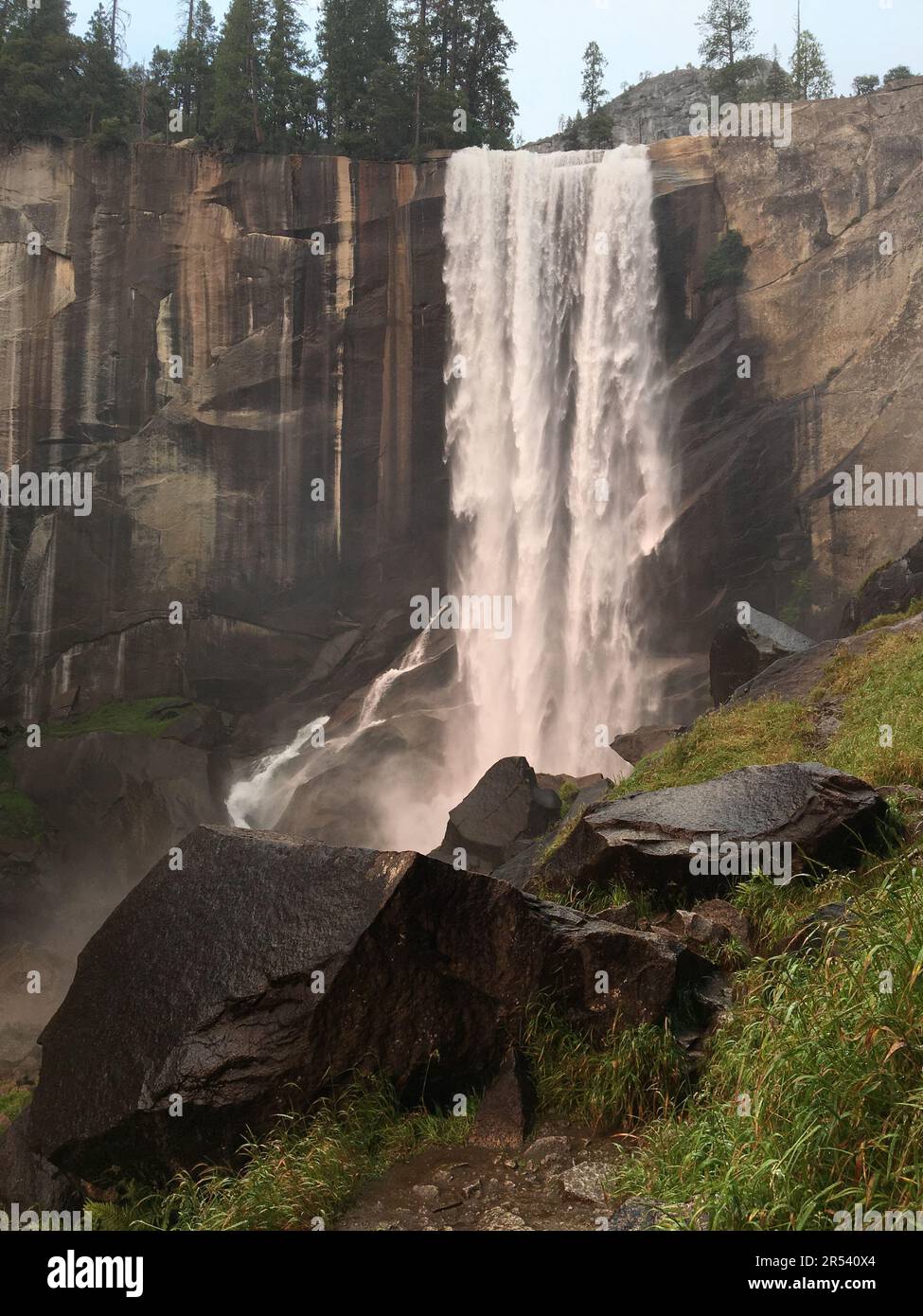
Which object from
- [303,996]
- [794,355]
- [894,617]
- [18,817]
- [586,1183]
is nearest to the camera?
[586,1183]

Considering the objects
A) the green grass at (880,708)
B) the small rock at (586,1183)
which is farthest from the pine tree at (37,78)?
the small rock at (586,1183)

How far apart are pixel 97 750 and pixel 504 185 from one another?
20.2 m

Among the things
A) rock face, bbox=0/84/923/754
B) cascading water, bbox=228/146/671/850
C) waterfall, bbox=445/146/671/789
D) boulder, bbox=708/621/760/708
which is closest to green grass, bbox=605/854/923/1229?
boulder, bbox=708/621/760/708

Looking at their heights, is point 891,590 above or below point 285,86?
below

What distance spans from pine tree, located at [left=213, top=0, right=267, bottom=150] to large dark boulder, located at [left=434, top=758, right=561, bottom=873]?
23223mm

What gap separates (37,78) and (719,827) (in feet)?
114

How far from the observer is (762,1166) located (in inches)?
155

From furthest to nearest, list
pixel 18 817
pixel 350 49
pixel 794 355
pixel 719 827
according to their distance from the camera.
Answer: pixel 350 49, pixel 794 355, pixel 18 817, pixel 719 827

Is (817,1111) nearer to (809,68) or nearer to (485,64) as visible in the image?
(485,64)

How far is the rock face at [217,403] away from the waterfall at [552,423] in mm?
1133

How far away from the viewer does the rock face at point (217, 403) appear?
3072cm

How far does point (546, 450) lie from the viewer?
2992 cm

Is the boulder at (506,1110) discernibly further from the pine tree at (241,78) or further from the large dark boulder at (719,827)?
the pine tree at (241,78)

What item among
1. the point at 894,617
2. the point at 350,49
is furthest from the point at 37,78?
the point at 894,617
